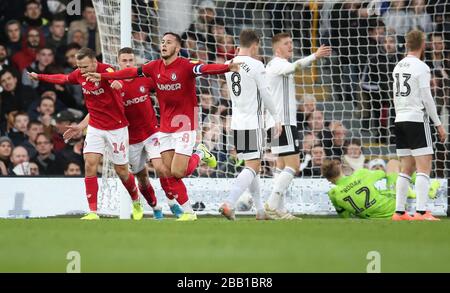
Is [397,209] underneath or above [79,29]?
underneath

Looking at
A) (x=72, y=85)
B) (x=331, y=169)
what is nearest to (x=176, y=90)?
(x=331, y=169)

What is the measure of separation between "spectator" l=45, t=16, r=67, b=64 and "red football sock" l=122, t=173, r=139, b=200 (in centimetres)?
519

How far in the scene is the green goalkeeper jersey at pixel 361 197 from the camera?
13.5 m

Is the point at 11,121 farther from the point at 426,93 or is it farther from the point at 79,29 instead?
the point at 426,93

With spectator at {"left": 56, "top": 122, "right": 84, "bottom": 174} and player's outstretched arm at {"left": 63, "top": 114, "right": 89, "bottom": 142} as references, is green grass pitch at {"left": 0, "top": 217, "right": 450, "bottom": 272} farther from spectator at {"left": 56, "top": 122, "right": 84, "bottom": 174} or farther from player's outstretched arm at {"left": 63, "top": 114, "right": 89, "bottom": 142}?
spectator at {"left": 56, "top": 122, "right": 84, "bottom": 174}

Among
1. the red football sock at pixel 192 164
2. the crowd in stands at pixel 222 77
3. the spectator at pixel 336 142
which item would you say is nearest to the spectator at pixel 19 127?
the crowd in stands at pixel 222 77

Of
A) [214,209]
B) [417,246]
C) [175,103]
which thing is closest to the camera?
[417,246]

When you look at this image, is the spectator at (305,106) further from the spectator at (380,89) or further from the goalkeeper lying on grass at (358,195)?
the goalkeeper lying on grass at (358,195)

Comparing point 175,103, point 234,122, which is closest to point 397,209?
point 234,122

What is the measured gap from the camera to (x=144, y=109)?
13398 mm

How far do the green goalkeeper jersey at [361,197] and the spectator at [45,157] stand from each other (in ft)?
17.1

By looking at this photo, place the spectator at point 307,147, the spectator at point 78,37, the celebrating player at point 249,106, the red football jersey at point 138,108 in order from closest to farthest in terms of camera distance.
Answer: the celebrating player at point 249,106 → the red football jersey at point 138,108 → the spectator at point 307,147 → the spectator at point 78,37

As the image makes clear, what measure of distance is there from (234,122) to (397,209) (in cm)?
228

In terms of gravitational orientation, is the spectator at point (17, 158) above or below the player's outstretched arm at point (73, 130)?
below
